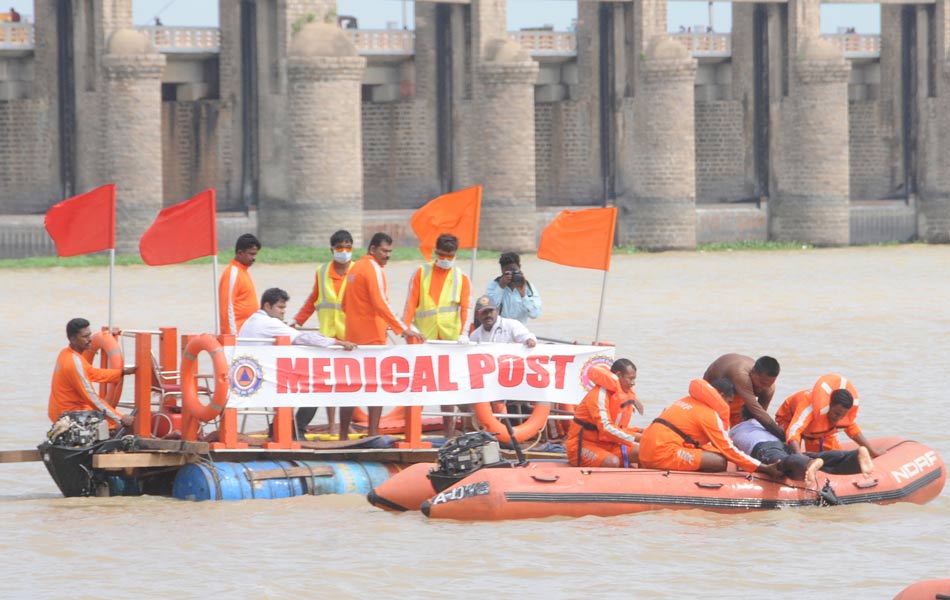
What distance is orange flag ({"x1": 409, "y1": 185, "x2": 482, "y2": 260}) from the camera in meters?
16.6

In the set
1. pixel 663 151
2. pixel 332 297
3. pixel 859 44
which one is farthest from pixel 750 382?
pixel 859 44

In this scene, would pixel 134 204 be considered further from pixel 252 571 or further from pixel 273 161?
pixel 252 571

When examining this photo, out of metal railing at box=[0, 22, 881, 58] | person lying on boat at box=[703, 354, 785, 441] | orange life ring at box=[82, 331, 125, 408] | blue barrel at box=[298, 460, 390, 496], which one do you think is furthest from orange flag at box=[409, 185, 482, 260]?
metal railing at box=[0, 22, 881, 58]

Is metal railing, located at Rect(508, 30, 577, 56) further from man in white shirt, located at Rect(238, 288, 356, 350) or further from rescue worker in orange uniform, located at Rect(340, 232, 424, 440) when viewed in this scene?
man in white shirt, located at Rect(238, 288, 356, 350)

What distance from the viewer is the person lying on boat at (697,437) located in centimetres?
1347

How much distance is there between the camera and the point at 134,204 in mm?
39844

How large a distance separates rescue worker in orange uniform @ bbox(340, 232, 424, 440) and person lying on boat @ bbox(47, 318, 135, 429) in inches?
65.1

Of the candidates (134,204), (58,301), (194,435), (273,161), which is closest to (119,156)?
(134,204)

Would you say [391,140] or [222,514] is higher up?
[391,140]

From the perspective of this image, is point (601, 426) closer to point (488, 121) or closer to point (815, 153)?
point (488, 121)

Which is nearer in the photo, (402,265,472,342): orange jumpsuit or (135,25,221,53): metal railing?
(402,265,472,342): orange jumpsuit

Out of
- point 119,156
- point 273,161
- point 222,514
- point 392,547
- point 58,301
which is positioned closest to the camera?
point 392,547

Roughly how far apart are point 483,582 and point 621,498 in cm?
179

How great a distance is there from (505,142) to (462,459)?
30973 millimetres
